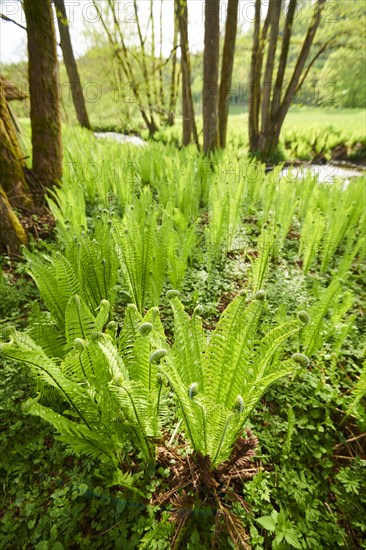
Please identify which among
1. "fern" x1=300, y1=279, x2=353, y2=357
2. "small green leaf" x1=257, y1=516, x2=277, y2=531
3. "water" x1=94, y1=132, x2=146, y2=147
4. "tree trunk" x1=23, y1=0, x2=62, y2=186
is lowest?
"small green leaf" x1=257, y1=516, x2=277, y2=531

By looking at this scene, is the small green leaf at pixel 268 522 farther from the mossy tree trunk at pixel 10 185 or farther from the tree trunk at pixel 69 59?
the tree trunk at pixel 69 59

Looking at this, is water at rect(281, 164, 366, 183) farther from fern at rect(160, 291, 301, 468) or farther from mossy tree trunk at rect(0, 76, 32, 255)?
mossy tree trunk at rect(0, 76, 32, 255)

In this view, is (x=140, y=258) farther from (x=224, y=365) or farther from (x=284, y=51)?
(x=284, y=51)

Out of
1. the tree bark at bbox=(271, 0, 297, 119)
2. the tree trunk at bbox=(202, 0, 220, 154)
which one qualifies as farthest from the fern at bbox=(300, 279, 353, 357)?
the tree bark at bbox=(271, 0, 297, 119)

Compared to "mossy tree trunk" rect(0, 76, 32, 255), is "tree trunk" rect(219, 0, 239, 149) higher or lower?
higher

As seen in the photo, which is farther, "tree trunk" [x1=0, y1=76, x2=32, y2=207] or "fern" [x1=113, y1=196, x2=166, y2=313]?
"tree trunk" [x1=0, y1=76, x2=32, y2=207]

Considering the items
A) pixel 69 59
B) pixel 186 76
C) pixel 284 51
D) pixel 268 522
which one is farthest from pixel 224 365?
pixel 69 59

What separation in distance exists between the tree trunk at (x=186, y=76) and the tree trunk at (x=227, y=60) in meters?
0.55

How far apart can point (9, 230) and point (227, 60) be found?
3.71 metres

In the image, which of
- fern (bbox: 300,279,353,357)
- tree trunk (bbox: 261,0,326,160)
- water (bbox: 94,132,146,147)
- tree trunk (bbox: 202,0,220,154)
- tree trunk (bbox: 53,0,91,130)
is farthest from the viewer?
tree trunk (bbox: 53,0,91,130)

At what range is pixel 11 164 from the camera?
2113mm

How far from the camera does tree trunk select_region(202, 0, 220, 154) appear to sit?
319cm

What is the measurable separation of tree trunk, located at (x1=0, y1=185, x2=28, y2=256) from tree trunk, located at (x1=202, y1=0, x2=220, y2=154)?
2970 millimetres

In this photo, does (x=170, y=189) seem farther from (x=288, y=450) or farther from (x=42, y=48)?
(x=288, y=450)
